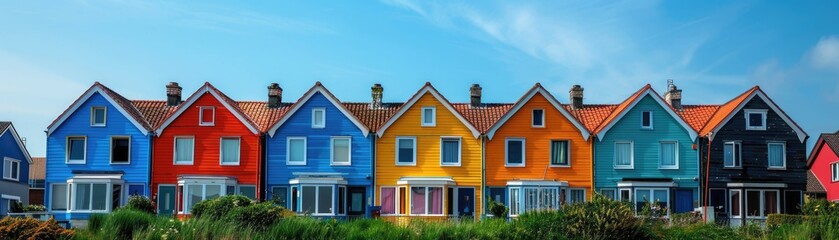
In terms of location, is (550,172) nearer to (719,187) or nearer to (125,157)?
(719,187)

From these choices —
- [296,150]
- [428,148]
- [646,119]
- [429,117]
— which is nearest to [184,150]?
[296,150]

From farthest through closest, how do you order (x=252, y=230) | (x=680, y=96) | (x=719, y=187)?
(x=680, y=96) < (x=719, y=187) < (x=252, y=230)

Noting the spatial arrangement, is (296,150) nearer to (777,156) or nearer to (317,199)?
(317,199)

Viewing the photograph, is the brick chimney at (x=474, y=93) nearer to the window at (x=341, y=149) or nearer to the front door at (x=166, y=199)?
the window at (x=341, y=149)

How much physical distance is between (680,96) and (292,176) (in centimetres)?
2083

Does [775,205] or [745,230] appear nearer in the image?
[745,230]

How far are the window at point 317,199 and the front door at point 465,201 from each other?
6.30m

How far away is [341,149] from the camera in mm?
51938

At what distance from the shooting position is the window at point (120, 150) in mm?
51906

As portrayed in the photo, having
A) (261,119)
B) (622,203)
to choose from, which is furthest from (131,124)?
(622,203)

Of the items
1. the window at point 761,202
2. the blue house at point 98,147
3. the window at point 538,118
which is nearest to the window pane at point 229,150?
the blue house at point 98,147

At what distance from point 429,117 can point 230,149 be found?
10094 millimetres

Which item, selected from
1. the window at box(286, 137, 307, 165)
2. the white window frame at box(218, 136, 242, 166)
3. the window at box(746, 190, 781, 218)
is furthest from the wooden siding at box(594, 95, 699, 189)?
the white window frame at box(218, 136, 242, 166)

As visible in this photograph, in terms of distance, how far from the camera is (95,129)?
51.9 meters
